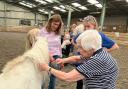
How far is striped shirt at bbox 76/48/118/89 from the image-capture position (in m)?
2.29

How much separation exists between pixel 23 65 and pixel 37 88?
33 centimetres

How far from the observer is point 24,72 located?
220 cm

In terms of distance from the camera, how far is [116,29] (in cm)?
3578

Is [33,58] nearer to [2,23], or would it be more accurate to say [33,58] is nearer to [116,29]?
[116,29]

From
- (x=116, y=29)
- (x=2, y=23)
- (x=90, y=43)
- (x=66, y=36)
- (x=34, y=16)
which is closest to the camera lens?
(x=90, y=43)

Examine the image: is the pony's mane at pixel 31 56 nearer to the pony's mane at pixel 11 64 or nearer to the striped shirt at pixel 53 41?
the pony's mane at pixel 11 64

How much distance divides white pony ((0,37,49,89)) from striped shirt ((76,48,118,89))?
0.43 m

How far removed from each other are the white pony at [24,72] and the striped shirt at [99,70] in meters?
0.43

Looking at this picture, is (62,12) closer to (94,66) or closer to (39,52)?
(39,52)

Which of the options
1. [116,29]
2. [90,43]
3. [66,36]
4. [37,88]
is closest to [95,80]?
[90,43]

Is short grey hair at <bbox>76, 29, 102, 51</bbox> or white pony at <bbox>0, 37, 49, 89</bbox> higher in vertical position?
short grey hair at <bbox>76, 29, 102, 51</bbox>

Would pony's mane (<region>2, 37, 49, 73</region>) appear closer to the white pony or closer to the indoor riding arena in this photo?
the white pony

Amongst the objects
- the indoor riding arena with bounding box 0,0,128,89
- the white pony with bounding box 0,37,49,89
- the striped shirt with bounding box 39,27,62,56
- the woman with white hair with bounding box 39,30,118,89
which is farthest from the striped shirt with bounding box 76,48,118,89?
the indoor riding arena with bounding box 0,0,128,89

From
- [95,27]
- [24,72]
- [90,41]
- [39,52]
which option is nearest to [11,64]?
[24,72]
